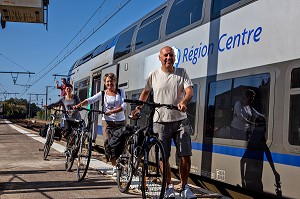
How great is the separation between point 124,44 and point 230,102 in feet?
A: 18.8

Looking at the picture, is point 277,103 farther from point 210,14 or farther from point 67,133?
point 67,133

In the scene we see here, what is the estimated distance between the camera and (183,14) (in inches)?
299

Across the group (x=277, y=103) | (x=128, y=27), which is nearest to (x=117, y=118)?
(x=277, y=103)

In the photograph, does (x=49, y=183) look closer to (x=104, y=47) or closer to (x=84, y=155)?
(x=84, y=155)

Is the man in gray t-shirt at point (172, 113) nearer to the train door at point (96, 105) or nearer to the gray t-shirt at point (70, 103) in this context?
the gray t-shirt at point (70, 103)

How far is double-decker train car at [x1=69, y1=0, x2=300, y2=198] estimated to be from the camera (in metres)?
4.69

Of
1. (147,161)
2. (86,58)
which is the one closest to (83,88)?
(86,58)

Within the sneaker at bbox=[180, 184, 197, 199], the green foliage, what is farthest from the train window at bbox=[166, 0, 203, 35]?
the green foliage

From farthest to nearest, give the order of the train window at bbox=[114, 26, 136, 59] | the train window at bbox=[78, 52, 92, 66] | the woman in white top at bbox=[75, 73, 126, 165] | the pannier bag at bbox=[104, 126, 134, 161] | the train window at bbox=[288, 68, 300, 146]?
the train window at bbox=[78, 52, 92, 66]
the train window at bbox=[114, 26, 136, 59]
the woman in white top at bbox=[75, 73, 126, 165]
the pannier bag at bbox=[104, 126, 134, 161]
the train window at bbox=[288, 68, 300, 146]

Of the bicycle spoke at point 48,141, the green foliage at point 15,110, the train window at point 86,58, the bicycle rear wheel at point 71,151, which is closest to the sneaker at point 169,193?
the bicycle rear wheel at point 71,151

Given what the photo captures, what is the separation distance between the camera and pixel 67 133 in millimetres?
8648

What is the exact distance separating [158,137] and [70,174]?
2728 mm

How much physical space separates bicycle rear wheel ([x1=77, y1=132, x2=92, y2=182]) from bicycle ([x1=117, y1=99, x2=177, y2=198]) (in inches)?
41.9

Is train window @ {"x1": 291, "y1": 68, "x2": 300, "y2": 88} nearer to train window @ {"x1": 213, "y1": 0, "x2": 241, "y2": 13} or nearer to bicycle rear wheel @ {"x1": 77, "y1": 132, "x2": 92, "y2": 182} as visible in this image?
train window @ {"x1": 213, "y1": 0, "x2": 241, "y2": 13}
